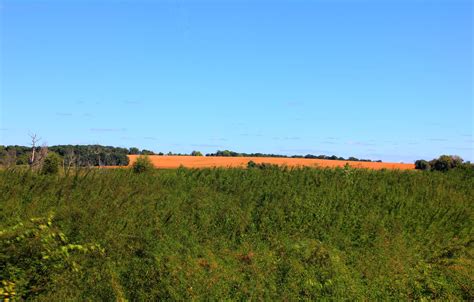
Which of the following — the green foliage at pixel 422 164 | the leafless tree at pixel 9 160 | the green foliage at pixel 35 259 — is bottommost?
the green foliage at pixel 35 259

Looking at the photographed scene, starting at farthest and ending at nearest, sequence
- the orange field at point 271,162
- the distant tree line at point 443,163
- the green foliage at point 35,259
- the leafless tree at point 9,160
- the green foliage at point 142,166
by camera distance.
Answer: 1. the distant tree line at point 443,163
2. the orange field at point 271,162
3. the green foliage at point 142,166
4. the leafless tree at point 9,160
5. the green foliage at point 35,259

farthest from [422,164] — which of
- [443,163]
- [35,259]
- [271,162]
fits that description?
[35,259]

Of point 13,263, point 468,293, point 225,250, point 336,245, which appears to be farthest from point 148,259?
point 468,293

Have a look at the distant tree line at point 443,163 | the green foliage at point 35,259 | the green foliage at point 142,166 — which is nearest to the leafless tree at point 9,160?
the green foliage at point 142,166

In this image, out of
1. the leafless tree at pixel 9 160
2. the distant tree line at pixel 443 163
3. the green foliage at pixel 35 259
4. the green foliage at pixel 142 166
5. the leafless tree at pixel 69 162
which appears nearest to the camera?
the green foliage at pixel 35 259

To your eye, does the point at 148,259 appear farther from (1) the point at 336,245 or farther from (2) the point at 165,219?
(1) the point at 336,245

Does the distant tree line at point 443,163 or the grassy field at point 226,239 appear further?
the distant tree line at point 443,163

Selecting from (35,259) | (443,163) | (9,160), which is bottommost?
(35,259)

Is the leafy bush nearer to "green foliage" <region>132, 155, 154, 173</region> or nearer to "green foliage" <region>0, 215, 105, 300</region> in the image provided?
"green foliage" <region>132, 155, 154, 173</region>

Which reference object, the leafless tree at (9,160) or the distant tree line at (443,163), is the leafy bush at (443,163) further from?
the leafless tree at (9,160)

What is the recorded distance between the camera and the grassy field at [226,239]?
11781 mm

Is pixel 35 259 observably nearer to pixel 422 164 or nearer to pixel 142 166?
pixel 142 166

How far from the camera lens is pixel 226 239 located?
14.6m

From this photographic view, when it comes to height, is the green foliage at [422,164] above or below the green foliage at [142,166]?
above
